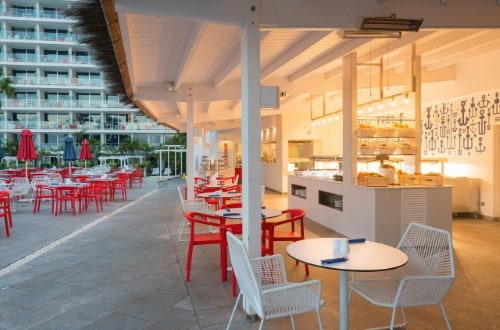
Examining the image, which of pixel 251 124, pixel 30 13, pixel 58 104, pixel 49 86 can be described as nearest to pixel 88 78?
pixel 49 86

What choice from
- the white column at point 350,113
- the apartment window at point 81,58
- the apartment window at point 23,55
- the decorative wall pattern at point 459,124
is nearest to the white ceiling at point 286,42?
the white column at point 350,113

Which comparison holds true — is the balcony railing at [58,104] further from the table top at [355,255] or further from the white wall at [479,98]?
the table top at [355,255]

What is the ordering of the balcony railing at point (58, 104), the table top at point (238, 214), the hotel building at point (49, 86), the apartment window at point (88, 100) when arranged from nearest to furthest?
the table top at point (238, 214) → the balcony railing at point (58, 104) → the hotel building at point (49, 86) → the apartment window at point (88, 100)

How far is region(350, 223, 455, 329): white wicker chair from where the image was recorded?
99.8 inches

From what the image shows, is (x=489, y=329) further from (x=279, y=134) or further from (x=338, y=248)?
(x=279, y=134)

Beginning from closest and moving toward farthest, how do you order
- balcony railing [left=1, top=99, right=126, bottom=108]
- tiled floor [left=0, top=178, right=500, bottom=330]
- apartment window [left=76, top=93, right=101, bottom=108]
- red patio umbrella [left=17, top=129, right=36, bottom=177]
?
1. tiled floor [left=0, top=178, right=500, bottom=330]
2. red patio umbrella [left=17, top=129, right=36, bottom=177]
3. balcony railing [left=1, top=99, right=126, bottom=108]
4. apartment window [left=76, top=93, right=101, bottom=108]

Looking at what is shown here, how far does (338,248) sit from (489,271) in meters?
2.85

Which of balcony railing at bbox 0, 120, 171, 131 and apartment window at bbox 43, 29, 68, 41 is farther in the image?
apartment window at bbox 43, 29, 68, 41

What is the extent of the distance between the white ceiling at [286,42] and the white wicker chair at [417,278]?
1995 millimetres

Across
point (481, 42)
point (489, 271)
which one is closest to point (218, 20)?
point (489, 271)

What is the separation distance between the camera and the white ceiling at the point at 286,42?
3.38 metres

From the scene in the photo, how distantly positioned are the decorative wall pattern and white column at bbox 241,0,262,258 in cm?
628

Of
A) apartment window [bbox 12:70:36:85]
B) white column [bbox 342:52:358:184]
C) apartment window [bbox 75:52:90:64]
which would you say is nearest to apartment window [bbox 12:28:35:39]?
apartment window [bbox 12:70:36:85]

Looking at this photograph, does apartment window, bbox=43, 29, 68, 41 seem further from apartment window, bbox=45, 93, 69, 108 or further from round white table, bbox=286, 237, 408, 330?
round white table, bbox=286, 237, 408, 330
